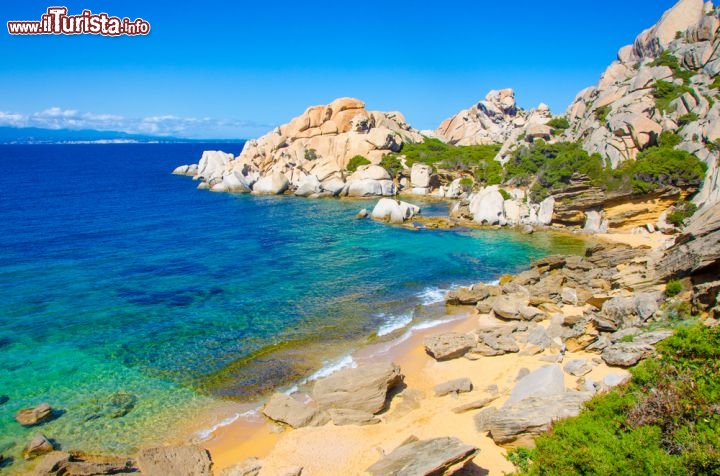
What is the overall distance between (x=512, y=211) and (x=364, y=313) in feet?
97.1

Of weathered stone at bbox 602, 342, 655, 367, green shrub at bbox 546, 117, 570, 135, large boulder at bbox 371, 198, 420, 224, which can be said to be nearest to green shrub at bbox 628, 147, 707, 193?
large boulder at bbox 371, 198, 420, 224

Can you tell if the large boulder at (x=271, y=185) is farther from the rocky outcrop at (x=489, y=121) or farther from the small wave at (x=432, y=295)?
the rocky outcrop at (x=489, y=121)

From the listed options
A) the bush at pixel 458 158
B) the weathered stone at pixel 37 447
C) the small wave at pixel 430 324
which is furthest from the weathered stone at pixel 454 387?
the bush at pixel 458 158

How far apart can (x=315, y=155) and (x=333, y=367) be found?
65.1 metres

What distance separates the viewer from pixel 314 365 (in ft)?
67.2

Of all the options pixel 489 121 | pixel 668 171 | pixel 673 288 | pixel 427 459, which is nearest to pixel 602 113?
pixel 668 171

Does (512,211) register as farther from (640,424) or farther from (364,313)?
(640,424)

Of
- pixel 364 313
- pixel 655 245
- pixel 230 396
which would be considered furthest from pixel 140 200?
pixel 655 245

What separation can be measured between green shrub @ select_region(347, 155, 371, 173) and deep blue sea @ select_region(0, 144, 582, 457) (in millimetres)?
23200

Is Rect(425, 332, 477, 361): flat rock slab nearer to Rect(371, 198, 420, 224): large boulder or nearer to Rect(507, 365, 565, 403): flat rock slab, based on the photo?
Rect(507, 365, 565, 403): flat rock slab

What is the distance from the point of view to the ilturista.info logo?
90.1ft

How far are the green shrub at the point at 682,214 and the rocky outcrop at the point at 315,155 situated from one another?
125 feet

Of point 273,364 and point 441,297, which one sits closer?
point 273,364

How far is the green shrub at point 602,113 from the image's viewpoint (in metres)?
56.7
